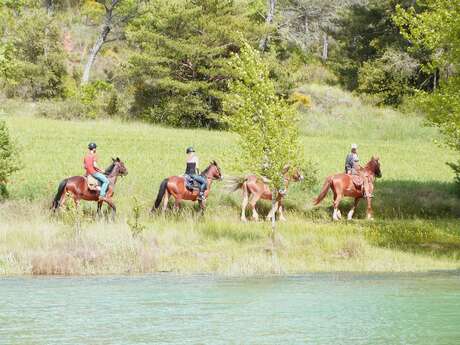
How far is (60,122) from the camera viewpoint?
5859 centimetres

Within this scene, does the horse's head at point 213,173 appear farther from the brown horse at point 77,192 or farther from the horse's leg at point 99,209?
the horse's leg at point 99,209

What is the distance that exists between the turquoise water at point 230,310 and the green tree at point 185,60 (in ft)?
121

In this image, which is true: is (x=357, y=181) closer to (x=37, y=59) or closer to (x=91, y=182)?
(x=91, y=182)

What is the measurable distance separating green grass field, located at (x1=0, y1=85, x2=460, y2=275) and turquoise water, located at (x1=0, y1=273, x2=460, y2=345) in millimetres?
1971

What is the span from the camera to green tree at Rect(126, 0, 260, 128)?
61.9 m

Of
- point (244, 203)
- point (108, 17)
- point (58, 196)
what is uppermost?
point (108, 17)

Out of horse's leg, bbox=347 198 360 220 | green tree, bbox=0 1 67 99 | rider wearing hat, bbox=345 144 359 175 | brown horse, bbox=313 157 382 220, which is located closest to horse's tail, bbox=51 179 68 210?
brown horse, bbox=313 157 382 220

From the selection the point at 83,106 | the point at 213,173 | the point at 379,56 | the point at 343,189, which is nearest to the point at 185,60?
the point at 83,106

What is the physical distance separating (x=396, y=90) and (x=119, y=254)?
46.9 meters

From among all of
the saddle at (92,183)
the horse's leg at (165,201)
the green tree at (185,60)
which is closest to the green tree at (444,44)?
the horse's leg at (165,201)

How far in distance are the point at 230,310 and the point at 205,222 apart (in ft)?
41.1

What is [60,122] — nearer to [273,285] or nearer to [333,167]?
[333,167]

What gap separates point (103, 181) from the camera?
110 ft

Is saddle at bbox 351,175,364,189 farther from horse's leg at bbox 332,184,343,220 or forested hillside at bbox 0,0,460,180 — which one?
forested hillside at bbox 0,0,460,180
